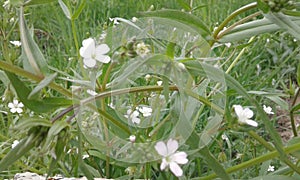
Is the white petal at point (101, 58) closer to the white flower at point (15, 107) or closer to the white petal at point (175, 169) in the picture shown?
the white petal at point (175, 169)

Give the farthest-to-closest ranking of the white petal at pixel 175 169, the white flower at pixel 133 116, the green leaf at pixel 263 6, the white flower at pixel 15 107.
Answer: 1. the white flower at pixel 15 107
2. the white flower at pixel 133 116
3. the green leaf at pixel 263 6
4. the white petal at pixel 175 169

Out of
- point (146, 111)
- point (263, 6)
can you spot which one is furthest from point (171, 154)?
point (146, 111)

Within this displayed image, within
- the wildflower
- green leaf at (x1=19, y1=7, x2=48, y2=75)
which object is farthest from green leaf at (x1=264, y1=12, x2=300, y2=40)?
green leaf at (x1=19, y1=7, x2=48, y2=75)

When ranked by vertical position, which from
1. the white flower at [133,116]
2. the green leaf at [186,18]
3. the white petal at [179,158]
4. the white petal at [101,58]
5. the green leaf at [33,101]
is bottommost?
the white flower at [133,116]

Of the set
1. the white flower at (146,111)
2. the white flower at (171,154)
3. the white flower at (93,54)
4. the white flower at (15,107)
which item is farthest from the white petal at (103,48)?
the white flower at (15,107)

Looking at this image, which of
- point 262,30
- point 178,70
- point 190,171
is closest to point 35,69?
point 178,70

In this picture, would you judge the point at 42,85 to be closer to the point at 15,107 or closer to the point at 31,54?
the point at 31,54
